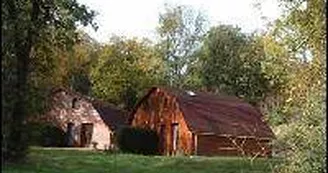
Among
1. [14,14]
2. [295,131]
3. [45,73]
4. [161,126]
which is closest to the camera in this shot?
[295,131]

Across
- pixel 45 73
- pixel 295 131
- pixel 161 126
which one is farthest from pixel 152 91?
pixel 295 131

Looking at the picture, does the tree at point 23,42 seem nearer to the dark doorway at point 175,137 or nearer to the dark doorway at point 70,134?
the dark doorway at point 175,137

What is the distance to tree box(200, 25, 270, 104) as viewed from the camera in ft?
230

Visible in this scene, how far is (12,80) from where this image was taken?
28594 millimetres

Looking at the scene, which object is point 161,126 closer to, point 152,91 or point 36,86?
point 152,91

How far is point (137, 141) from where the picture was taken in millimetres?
50469

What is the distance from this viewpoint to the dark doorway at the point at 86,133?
Result: 64375 millimetres

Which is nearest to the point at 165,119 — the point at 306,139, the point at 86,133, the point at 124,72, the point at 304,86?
the point at 86,133

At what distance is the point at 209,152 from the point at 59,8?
23.4m

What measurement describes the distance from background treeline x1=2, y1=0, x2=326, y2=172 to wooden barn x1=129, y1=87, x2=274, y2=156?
9.15 meters

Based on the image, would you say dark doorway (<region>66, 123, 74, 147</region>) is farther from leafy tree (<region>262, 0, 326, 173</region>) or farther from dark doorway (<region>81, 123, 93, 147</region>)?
leafy tree (<region>262, 0, 326, 173</region>)

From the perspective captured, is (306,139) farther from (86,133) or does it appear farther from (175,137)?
(86,133)

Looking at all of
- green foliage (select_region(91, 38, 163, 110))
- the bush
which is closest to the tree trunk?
the bush

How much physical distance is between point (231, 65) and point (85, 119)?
1576 centimetres
